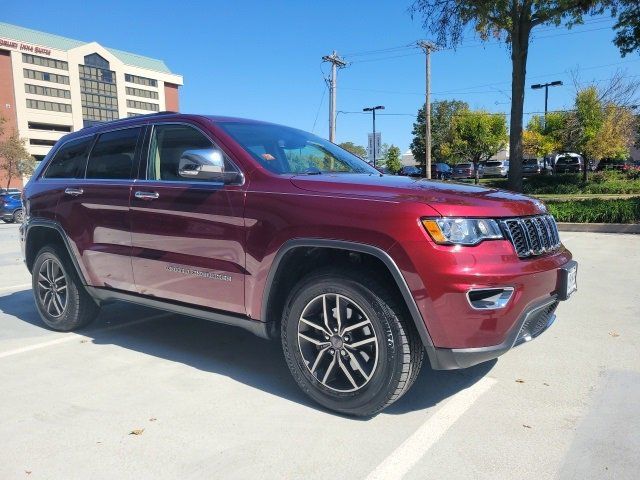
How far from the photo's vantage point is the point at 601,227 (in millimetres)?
12703

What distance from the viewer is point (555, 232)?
3.51 metres

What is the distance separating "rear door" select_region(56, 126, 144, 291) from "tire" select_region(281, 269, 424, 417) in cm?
167

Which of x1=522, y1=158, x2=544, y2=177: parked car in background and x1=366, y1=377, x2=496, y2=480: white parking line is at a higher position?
x1=522, y1=158, x2=544, y2=177: parked car in background

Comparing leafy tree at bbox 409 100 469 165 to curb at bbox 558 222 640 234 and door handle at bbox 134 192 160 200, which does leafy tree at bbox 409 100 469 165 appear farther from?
door handle at bbox 134 192 160 200

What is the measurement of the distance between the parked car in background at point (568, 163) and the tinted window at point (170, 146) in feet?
128

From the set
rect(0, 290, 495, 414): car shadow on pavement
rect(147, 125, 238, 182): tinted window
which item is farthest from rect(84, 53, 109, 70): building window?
rect(147, 125, 238, 182): tinted window

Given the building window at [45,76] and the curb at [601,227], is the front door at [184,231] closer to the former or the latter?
the curb at [601,227]

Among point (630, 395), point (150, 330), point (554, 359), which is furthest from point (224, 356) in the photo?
point (630, 395)

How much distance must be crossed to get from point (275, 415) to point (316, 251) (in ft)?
3.38

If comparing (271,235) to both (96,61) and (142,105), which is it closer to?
(96,61)

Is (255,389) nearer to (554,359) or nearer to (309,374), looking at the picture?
(309,374)

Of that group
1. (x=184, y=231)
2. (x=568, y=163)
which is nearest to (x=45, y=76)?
(x=568, y=163)

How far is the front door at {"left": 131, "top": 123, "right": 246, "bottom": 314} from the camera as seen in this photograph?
11.3 ft

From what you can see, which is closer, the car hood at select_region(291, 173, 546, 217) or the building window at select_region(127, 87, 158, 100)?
the car hood at select_region(291, 173, 546, 217)
